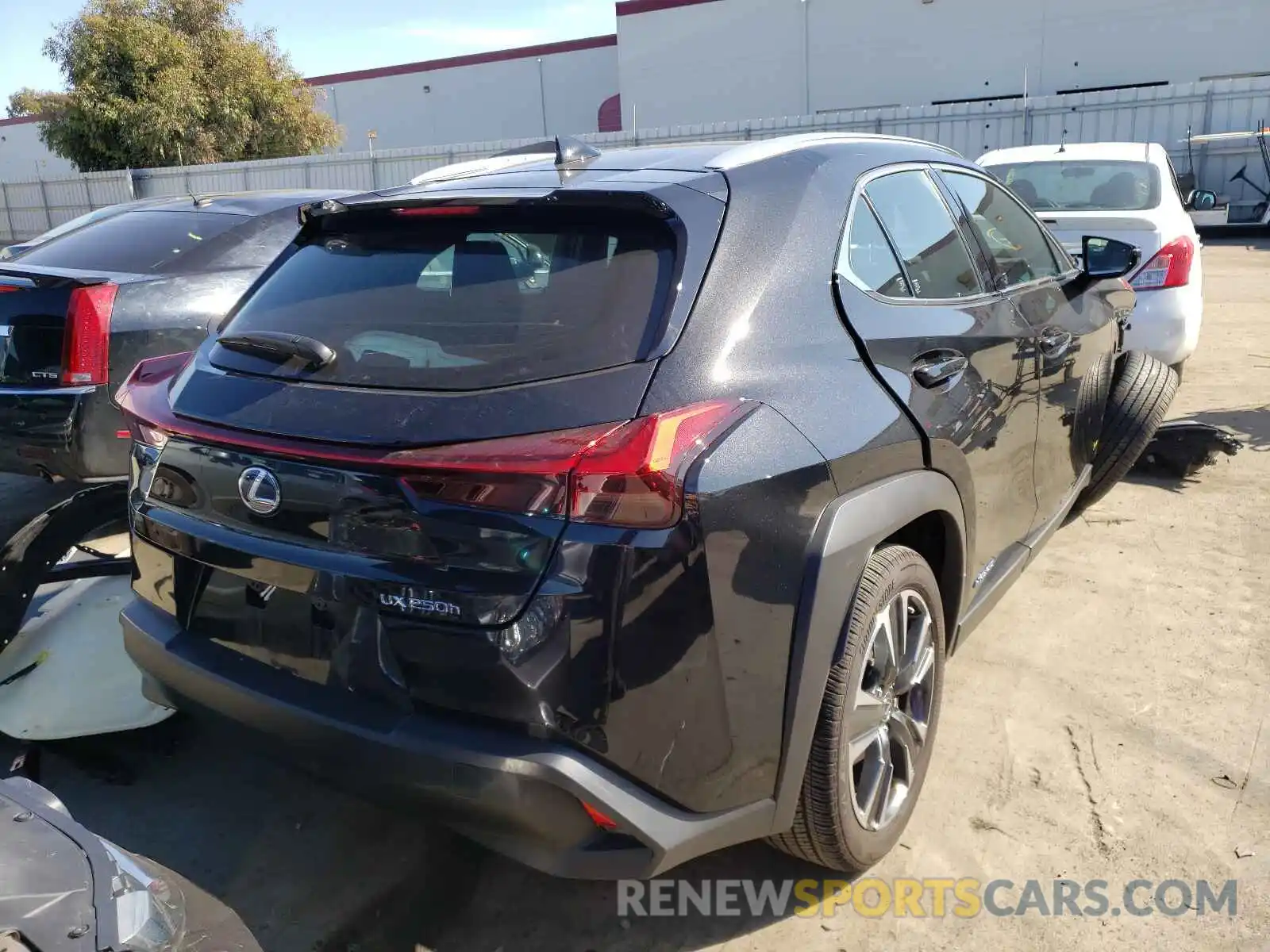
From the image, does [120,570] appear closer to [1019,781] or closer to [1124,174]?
[1019,781]

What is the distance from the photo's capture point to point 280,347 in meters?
2.33

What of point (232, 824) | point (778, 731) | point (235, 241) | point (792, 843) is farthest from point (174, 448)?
point (235, 241)

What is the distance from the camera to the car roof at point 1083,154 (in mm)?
7855

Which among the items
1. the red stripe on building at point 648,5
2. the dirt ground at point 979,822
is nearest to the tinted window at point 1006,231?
the dirt ground at point 979,822

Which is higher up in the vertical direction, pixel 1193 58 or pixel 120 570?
pixel 1193 58

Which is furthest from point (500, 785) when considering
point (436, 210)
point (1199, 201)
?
point (1199, 201)

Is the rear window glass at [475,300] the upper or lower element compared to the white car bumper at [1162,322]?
upper

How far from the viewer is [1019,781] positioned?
302 centimetres

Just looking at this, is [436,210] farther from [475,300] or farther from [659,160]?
[659,160]

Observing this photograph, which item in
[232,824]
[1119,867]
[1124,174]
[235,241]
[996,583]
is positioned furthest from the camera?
[1124,174]

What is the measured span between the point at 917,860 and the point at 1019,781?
51 centimetres

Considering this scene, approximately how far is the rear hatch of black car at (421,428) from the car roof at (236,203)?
3.30 meters

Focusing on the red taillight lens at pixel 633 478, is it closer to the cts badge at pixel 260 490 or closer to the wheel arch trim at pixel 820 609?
the wheel arch trim at pixel 820 609

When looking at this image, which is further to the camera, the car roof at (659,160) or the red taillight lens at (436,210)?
the car roof at (659,160)
